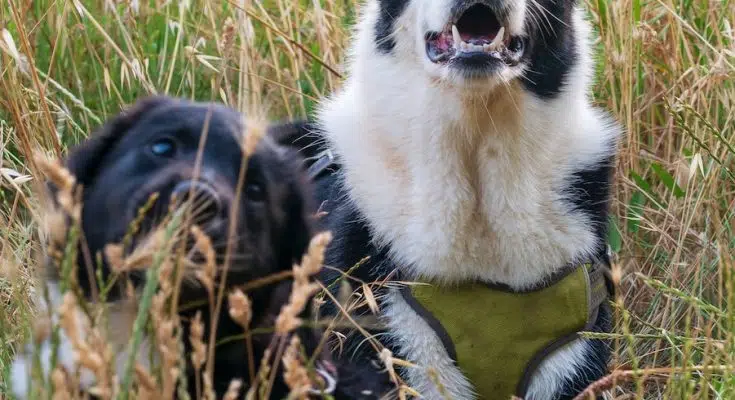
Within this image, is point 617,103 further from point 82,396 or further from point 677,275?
point 82,396

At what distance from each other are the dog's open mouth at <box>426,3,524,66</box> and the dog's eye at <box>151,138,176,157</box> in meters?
0.96

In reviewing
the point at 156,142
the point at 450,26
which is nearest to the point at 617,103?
the point at 450,26

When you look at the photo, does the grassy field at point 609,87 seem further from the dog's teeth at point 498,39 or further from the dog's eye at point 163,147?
the dog's eye at point 163,147

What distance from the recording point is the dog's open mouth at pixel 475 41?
2.90m

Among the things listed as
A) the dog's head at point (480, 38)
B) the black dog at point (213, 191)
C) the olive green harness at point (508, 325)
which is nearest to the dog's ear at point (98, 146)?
the black dog at point (213, 191)

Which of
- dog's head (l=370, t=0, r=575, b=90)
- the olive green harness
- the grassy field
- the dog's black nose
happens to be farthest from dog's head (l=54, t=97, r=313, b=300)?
the grassy field

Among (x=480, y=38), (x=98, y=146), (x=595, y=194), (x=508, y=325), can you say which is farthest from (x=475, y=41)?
(x=98, y=146)

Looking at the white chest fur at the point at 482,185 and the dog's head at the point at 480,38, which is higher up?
the dog's head at the point at 480,38

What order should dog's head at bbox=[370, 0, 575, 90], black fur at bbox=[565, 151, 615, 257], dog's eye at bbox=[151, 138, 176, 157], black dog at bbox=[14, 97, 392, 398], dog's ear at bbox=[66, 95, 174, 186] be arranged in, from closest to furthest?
1. black dog at bbox=[14, 97, 392, 398]
2. dog's eye at bbox=[151, 138, 176, 157]
3. dog's ear at bbox=[66, 95, 174, 186]
4. dog's head at bbox=[370, 0, 575, 90]
5. black fur at bbox=[565, 151, 615, 257]

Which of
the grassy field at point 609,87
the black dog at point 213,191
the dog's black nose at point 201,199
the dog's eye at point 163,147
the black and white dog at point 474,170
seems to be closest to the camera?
the dog's black nose at point 201,199

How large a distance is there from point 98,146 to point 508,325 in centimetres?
122

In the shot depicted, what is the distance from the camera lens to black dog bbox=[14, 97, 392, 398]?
2.03m

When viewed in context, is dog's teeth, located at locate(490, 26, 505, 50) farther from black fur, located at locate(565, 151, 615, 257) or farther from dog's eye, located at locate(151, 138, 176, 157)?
dog's eye, located at locate(151, 138, 176, 157)

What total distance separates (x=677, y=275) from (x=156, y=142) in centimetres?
197
